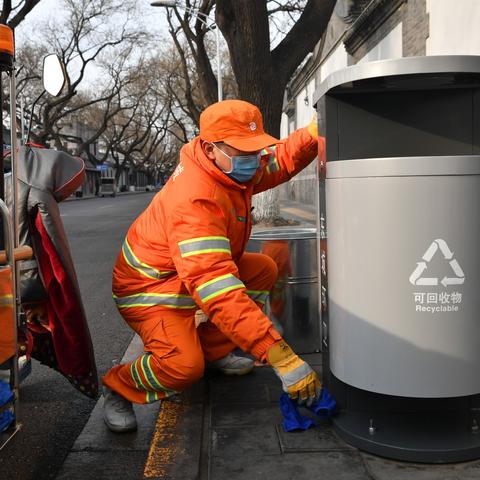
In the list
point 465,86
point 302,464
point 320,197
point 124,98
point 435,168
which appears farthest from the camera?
point 124,98

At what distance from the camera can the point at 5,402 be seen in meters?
2.21

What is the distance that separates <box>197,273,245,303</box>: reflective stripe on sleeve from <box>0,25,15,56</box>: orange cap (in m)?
1.28

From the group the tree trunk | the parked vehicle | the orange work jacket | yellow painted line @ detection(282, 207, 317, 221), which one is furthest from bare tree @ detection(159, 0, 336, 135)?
the parked vehicle

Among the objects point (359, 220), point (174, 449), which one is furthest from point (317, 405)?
point (359, 220)

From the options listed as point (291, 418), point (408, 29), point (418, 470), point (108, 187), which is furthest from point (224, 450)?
point (108, 187)

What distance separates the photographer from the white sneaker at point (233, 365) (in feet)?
11.9

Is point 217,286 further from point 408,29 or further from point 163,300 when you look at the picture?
point 408,29

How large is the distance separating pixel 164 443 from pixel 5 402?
88 cm

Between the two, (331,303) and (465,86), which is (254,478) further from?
(465,86)

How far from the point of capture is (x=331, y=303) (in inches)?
109

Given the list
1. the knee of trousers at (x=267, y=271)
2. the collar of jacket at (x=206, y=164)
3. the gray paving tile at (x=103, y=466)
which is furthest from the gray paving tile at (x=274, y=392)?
the collar of jacket at (x=206, y=164)

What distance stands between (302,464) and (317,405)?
0.33 meters

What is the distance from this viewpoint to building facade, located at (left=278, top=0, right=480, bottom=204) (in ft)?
30.1

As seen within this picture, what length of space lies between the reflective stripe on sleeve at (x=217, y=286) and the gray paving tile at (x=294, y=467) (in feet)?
2.35
